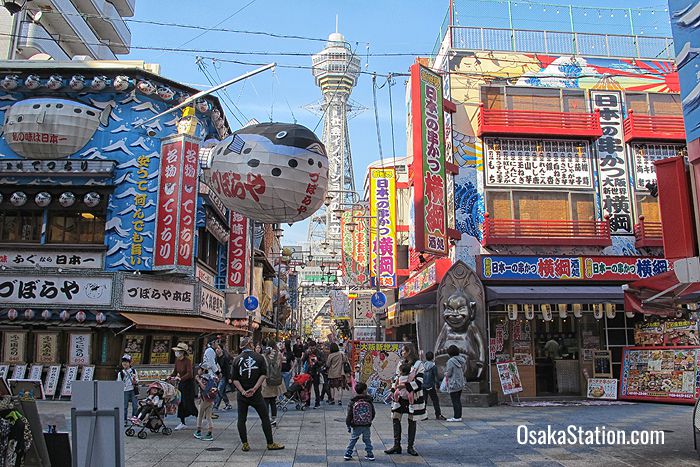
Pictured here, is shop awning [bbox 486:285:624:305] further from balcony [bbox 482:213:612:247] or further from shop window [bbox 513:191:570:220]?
shop window [bbox 513:191:570:220]

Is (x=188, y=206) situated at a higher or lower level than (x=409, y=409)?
higher

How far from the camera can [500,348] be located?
18.7 m

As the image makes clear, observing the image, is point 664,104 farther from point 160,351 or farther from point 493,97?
point 160,351

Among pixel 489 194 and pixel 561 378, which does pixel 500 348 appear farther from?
pixel 489 194

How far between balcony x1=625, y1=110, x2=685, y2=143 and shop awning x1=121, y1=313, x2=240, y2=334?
15340mm

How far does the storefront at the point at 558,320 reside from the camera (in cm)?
1816

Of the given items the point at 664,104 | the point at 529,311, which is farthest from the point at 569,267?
the point at 664,104

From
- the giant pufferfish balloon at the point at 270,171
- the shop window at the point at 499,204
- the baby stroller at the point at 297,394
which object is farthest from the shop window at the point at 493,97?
the giant pufferfish balloon at the point at 270,171

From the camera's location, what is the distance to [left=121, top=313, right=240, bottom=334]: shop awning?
1747 centimetres

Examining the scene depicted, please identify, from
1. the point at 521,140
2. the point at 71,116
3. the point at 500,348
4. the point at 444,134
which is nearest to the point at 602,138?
the point at 521,140

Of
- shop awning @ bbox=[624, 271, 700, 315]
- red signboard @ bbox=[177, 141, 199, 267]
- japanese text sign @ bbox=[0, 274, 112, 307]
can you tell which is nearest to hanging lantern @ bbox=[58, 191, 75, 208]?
japanese text sign @ bbox=[0, 274, 112, 307]

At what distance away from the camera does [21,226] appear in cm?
1911

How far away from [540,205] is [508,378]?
591 centimetres

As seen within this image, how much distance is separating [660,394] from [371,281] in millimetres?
18445
